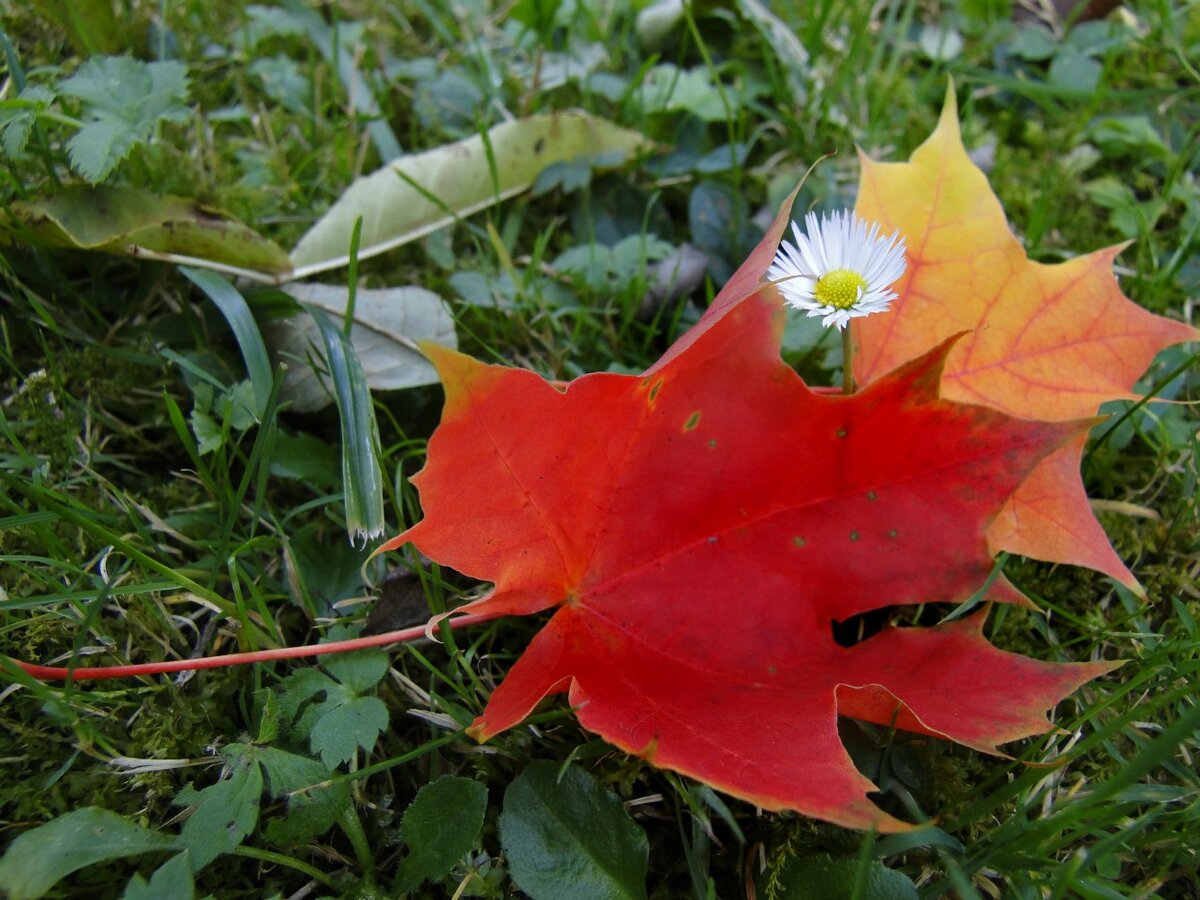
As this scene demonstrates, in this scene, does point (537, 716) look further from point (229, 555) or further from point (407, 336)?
point (407, 336)

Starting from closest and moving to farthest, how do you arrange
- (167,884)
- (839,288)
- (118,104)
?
(167,884), (839,288), (118,104)

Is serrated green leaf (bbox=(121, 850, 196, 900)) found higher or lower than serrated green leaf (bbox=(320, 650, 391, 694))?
lower

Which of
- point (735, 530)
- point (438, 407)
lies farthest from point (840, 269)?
point (438, 407)

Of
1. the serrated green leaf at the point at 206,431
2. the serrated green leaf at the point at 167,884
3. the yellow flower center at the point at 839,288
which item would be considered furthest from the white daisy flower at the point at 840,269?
the serrated green leaf at the point at 167,884

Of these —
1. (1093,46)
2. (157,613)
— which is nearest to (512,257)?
(157,613)

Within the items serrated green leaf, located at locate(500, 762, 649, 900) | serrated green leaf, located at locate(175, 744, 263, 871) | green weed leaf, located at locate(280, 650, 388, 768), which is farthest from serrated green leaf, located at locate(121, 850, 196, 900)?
serrated green leaf, located at locate(500, 762, 649, 900)

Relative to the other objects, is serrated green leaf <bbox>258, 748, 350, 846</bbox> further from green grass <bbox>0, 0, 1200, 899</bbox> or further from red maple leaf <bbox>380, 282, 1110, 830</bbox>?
red maple leaf <bbox>380, 282, 1110, 830</bbox>

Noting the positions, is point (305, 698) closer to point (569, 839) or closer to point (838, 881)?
point (569, 839)

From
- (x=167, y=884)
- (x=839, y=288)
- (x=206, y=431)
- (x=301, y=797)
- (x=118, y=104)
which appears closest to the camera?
(x=167, y=884)
